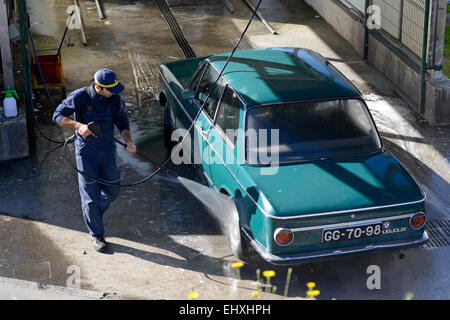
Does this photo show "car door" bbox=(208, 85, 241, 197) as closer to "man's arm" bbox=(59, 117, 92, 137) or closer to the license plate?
the license plate

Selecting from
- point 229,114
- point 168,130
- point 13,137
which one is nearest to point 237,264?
point 229,114

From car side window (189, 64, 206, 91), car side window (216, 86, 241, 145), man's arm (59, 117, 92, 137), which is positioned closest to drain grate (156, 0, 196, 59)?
car side window (189, 64, 206, 91)

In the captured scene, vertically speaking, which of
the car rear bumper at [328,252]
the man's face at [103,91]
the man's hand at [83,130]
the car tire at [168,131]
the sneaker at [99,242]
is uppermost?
the man's face at [103,91]

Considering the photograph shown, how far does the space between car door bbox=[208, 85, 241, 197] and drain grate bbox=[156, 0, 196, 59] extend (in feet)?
18.3

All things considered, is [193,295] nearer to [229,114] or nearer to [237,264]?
[237,264]

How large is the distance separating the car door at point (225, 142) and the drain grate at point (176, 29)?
5.58 m

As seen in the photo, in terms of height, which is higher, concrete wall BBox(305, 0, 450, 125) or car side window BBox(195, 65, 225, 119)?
car side window BBox(195, 65, 225, 119)

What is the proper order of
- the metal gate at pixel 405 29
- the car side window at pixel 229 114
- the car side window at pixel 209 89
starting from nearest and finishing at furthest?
the car side window at pixel 229 114 → the car side window at pixel 209 89 → the metal gate at pixel 405 29

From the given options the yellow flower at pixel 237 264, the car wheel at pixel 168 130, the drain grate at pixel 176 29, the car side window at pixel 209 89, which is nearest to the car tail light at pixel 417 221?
the yellow flower at pixel 237 264

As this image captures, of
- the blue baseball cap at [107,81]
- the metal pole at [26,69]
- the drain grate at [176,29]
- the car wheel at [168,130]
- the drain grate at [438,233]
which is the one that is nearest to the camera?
the blue baseball cap at [107,81]

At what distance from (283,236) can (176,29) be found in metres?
9.22

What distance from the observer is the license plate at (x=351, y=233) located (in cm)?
595

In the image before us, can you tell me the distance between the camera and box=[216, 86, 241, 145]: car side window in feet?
22.6

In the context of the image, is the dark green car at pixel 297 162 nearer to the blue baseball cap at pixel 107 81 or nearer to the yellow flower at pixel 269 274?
the yellow flower at pixel 269 274
